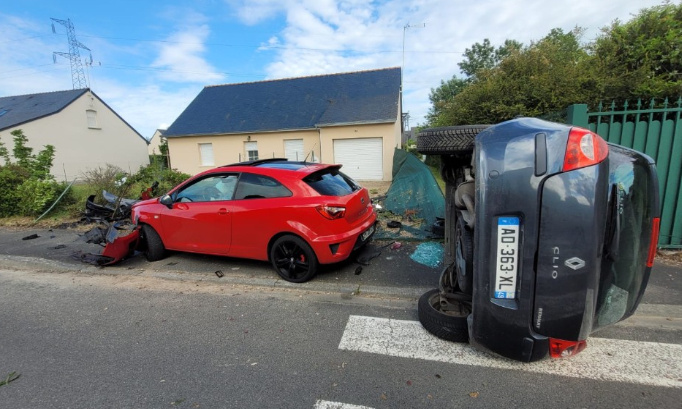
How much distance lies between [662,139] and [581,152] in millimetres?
3808

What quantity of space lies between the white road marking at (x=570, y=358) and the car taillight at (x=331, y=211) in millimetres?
1358

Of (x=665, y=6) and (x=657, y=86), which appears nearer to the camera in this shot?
(x=657, y=86)

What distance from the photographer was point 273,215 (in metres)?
4.20

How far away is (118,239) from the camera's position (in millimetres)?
5066

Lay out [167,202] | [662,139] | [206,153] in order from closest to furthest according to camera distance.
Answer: [662,139] → [167,202] → [206,153]

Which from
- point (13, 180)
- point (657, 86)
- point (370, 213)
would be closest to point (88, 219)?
point (13, 180)

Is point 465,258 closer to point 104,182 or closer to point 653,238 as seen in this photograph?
point 653,238

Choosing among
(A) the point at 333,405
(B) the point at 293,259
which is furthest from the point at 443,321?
(B) the point at 293,259

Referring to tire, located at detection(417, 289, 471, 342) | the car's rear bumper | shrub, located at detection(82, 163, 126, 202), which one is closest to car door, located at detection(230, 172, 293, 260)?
the car's rear bumper

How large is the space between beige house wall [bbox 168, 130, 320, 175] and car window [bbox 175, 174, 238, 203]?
13.3 meters

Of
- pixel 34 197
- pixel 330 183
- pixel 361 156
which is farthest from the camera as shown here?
pixel 361 156

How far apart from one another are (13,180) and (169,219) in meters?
7.65

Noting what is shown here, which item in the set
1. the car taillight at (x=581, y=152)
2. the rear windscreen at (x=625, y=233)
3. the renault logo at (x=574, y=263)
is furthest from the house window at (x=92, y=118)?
the rear windscreen at (x=625, y=233)

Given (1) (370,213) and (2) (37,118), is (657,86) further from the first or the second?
(2) (37,118)
